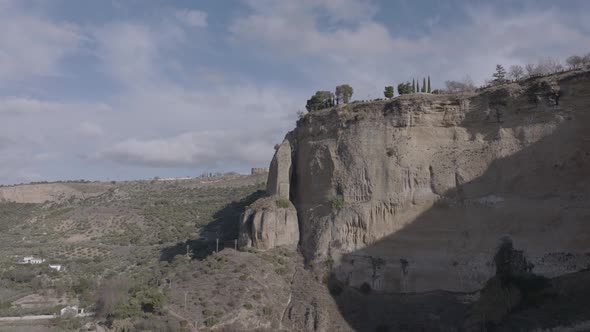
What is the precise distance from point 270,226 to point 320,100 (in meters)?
9.01

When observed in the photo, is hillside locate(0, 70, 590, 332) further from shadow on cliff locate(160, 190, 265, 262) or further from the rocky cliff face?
shadow on cliff locate(160, 190, 265, 262)

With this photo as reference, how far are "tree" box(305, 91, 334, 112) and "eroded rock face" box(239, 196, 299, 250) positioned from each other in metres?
7.16

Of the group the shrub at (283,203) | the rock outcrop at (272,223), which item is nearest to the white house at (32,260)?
the rock outcrop at (272,223)

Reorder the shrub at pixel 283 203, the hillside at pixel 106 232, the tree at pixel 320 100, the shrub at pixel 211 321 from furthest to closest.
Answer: the hillside at pixel 106 232 → the tree at pixel 320 100 → the shrub at pixel 283 203 → the shrub at pixel 211 321

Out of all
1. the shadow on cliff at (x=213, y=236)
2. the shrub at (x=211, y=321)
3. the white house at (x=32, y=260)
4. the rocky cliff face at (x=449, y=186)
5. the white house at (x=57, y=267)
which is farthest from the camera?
the white house at (x=32, y=260)

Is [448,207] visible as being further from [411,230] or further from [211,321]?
[211,321]

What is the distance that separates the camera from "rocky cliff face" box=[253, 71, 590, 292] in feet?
74.6

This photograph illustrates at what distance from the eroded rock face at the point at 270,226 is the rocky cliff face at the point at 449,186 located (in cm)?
64

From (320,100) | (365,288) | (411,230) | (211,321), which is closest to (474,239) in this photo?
(411,230)

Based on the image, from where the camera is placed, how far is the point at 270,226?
2891 centimetres

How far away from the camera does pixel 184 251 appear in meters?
40.3

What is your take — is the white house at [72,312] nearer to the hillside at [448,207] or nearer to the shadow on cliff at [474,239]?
the hillside at [448,207]

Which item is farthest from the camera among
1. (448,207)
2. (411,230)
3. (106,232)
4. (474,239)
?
(106,232)

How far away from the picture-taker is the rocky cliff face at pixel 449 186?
22750 mm
